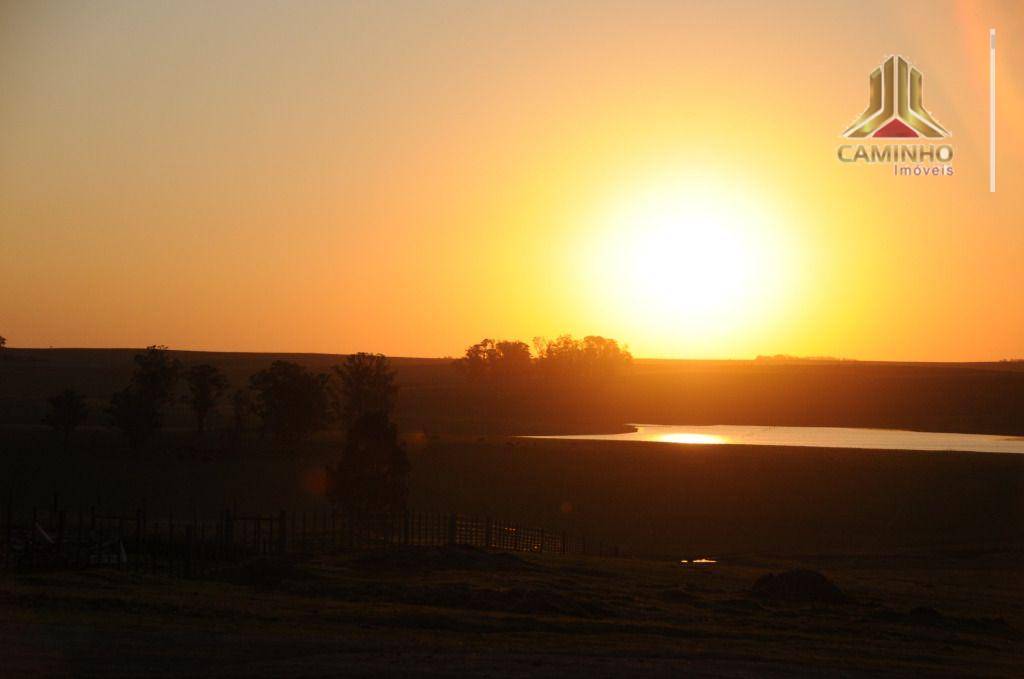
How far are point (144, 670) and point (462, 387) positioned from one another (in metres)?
125

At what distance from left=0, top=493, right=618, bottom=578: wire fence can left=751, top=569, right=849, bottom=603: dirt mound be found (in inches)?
387

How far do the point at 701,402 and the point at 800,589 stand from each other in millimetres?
104628

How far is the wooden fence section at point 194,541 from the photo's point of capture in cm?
2578

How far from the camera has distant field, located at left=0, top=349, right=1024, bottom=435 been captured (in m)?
104

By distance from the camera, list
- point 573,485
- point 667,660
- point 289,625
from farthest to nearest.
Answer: point 573,485 → point 289,625 → point 667,660

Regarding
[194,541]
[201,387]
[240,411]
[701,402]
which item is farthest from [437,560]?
[701,402]

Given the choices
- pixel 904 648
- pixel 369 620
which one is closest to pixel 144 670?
pixel 369 620

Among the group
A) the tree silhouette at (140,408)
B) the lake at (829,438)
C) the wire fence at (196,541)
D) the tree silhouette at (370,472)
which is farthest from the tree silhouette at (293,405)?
the tree silhouette at (370,472)

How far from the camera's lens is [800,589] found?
2550 cm

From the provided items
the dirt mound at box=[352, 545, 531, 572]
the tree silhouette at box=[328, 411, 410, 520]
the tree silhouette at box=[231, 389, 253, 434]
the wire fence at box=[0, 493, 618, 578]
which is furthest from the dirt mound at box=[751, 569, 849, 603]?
the tree silhouette at box=[231, 389, 253, 434]

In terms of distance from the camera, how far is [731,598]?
25.1 m

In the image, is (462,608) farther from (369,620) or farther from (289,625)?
(289,625)

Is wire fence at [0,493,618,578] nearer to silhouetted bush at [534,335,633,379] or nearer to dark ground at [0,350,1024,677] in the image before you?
dark ground at [0,350,1024,677]

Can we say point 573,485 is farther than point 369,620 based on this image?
Yes
